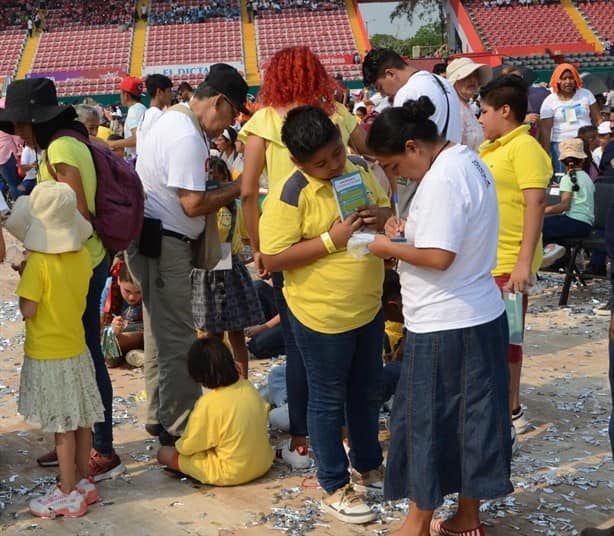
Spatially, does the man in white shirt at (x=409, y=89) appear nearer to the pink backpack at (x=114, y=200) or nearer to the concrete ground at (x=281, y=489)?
the pink backpack at (x=114, y=200)

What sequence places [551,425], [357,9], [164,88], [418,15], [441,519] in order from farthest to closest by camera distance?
[418,15] < [357,9] < [164,88] < [551,425] < [441,519]

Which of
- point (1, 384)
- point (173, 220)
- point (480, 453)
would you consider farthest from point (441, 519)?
point (1, 384)

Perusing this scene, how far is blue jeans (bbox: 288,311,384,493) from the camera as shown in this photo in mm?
3449

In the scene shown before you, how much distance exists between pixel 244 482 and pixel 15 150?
33.5ft

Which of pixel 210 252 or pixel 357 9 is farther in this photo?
pixel 357 9

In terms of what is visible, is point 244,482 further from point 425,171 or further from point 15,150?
point 15,150

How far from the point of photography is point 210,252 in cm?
420

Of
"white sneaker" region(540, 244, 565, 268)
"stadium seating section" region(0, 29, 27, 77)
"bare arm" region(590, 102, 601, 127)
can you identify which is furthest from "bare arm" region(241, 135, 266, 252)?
"stadium seating section" region(0, 29, 27, 77)

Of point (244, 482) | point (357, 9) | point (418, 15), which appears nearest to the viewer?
point (244, 482)

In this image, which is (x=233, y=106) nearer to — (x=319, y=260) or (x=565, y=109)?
(x=319, y=260)

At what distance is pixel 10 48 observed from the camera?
123 ft

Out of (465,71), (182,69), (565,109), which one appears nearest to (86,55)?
(182,69)

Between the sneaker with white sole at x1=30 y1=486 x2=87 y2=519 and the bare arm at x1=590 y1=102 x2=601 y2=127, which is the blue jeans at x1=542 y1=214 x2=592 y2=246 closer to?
the bare arm at x1=590 y1=102 x2=601 y2=127

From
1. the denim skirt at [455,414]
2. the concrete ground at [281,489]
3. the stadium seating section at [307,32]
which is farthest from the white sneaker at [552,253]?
the stadium seating section at [307,32]
